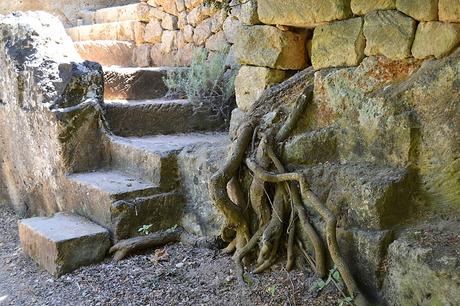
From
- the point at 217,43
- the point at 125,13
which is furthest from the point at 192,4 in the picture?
the point at 125,13

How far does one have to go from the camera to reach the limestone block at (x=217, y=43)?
4918 mm

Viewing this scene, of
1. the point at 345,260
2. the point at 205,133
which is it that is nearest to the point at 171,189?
the point at 205,133

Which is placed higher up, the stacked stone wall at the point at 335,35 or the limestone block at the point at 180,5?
the limestone block at the point at 180,5

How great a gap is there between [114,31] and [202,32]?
170 centimetres

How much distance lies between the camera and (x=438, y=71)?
2354 millimetres

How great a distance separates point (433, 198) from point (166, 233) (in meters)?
1.81

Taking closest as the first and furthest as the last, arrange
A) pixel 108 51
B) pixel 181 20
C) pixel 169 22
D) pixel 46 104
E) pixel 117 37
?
pixel 46 104
pixel 181 20
pixel 169 22
pixel 108 51
pixel 117 37

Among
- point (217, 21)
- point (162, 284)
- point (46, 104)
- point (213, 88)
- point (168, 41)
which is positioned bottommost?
point (162, 284)

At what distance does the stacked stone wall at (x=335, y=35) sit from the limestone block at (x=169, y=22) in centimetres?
246

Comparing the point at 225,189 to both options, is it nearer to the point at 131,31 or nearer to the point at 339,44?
the point at 339,44

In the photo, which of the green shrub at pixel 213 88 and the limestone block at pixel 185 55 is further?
the limestone block at pixel 185 55

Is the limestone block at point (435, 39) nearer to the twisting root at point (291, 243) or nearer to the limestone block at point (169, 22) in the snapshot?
the twisting root at point (291, 243)

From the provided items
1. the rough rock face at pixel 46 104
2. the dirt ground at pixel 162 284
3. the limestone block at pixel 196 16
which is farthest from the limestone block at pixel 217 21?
the dirt ground at pixel 162 284

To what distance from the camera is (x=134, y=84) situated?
515 cm
